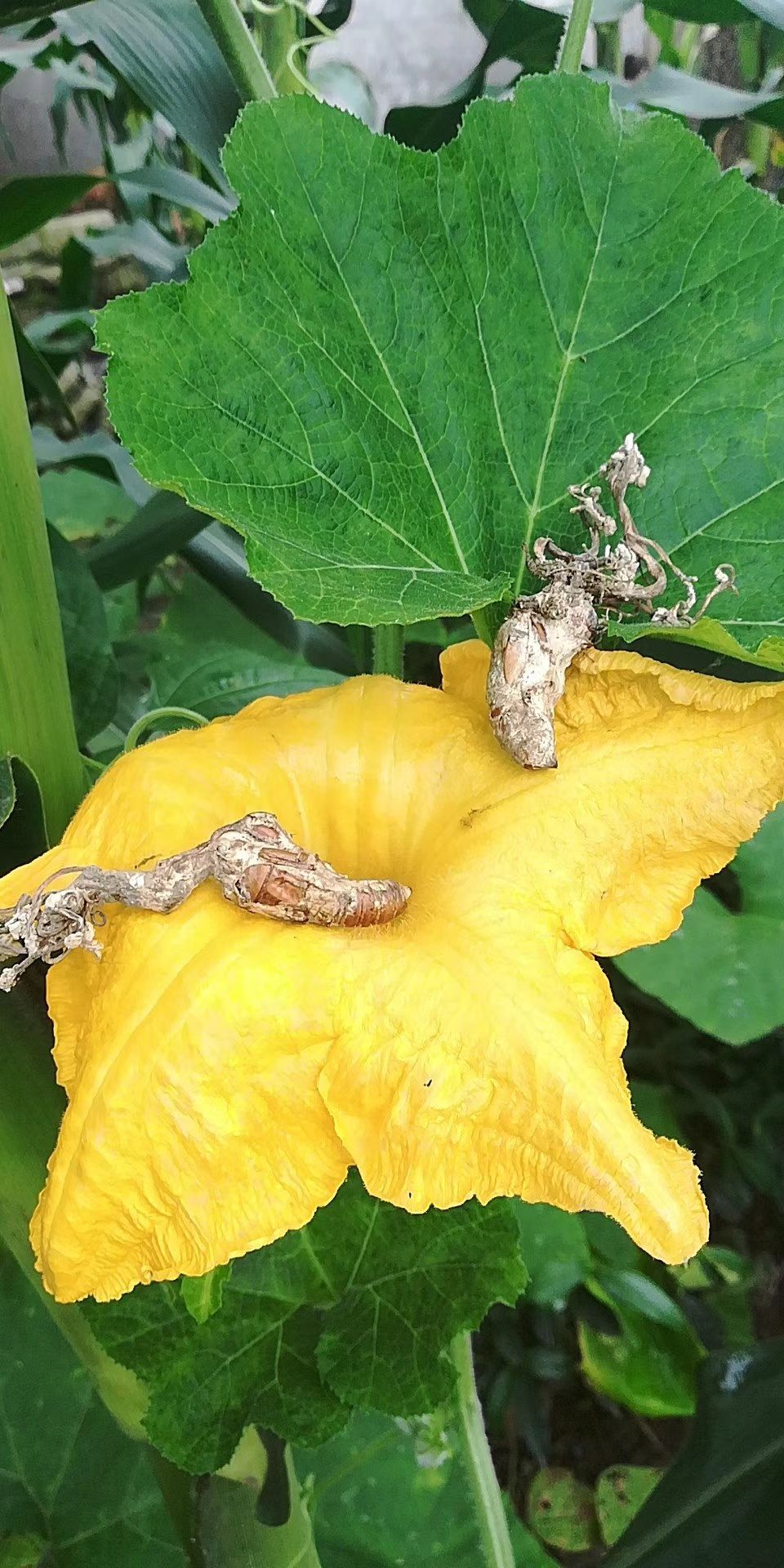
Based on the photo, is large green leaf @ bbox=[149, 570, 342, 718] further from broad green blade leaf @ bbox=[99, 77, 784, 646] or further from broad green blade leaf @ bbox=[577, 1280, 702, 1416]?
broad green blade leaf @ bbox=[577, 1280, 702, 1416]

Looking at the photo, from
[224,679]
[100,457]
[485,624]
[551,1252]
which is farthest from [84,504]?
[485,624]

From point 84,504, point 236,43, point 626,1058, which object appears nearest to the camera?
point 236,43

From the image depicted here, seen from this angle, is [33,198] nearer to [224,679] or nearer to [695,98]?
[224,679]

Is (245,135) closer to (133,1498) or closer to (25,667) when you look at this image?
(25,667)

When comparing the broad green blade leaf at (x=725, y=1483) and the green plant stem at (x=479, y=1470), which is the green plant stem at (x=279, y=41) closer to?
the green plant stem at (x=479, y=1470)

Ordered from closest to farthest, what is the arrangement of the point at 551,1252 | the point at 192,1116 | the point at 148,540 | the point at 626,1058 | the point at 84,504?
1. the point at 192,1116
2. the point at 148,540
3. the point at 551,1252
4. the point at 626,1058
5. the point at 84,504

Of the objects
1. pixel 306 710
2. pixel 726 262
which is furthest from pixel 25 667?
pixel 726 262

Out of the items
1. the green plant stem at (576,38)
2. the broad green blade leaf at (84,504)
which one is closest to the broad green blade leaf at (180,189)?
the green plant stem at (576,38)
